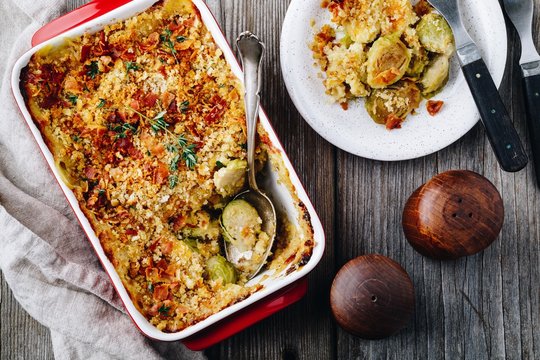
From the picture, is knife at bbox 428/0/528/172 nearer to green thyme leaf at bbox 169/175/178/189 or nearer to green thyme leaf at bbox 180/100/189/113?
green thyme leaf at bbox 180/100/189/113

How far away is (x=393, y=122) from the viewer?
234cm

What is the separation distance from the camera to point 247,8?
2477 millimetres

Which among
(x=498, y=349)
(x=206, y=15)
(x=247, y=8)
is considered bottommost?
(x=498, y=349)

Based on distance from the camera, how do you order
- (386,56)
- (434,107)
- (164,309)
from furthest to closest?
(434,107) → (386,56) → (164,309)

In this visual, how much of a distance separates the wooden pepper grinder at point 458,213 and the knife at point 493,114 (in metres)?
0.18

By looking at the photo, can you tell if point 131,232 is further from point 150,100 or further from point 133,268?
point 150,100

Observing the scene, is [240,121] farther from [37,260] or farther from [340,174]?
[37,260]

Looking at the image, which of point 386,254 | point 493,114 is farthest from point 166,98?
point 493,114

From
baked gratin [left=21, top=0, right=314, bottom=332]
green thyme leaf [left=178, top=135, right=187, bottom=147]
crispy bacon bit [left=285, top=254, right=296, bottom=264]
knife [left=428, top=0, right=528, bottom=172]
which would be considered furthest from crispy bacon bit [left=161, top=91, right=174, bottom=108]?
knife [left=428, top=0, right=528, bottom=172]

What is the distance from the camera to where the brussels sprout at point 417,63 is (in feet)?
7.70

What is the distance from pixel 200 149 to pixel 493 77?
1.27m

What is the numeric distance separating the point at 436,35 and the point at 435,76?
0.17 m

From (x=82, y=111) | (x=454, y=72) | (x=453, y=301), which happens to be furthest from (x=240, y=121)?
(x=453, y=301)

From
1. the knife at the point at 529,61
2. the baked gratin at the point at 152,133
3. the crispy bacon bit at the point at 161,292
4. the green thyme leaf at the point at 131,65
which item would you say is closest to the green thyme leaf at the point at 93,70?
the baked gratin at the point at 152,133
